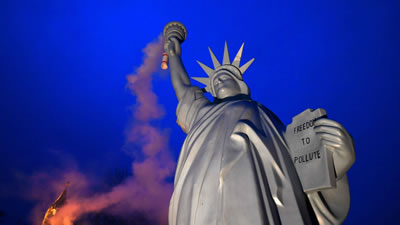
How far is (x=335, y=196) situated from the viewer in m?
1.91

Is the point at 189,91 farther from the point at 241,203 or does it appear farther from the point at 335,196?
the point at 335,196

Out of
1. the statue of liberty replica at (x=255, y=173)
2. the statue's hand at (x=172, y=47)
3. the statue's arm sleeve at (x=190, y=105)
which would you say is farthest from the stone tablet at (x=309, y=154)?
the statue's hand at (x=172, y=47)

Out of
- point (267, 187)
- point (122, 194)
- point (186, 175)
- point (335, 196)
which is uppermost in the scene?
point (122, 194)

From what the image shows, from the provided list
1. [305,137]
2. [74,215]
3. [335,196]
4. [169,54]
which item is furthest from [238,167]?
[74,215]

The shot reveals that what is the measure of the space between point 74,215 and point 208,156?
15.7m

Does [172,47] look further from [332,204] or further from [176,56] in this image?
[332,204]

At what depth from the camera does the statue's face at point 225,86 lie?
10.7 feet

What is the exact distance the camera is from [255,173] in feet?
6.44

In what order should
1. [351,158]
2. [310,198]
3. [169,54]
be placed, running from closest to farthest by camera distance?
Answer: [351,158], [310,198], [169,54]

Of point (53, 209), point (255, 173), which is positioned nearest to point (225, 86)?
point (255, 173)

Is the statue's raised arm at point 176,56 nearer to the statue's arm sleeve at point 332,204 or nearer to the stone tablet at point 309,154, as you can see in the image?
the stone tablet at point 309,154

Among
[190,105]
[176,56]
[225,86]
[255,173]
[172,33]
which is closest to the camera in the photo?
[255,173]

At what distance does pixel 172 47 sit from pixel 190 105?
149 cm

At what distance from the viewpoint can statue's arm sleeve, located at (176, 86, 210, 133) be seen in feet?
11.4
